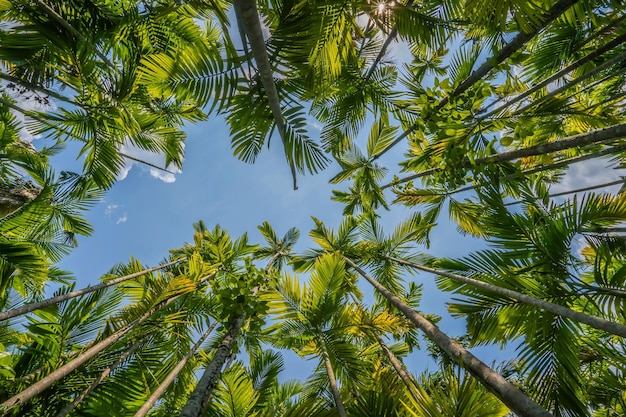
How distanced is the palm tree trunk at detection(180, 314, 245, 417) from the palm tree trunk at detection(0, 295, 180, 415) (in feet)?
2.76

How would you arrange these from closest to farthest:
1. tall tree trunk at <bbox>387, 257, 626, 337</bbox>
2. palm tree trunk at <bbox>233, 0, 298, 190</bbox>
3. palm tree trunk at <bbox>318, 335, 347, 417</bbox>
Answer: palm tree trunk at <bbox>233, 0, 298, 190</bbox> < tall tree trunk at <bbox>387, 257, 626, 337</bbox> < palm tree trunk at <bbox>318, 335, 347, 417</bbox>

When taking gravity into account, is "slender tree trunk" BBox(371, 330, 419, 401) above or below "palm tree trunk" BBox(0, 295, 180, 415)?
above

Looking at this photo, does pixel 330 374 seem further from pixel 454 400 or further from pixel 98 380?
pixel 98 380

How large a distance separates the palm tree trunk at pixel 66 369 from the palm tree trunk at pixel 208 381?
84 cm

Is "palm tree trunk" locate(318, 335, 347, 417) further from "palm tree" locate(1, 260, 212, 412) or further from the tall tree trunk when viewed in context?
"palm tree" locate(1, 260, 212, 412)

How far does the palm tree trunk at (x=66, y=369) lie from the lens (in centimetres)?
162

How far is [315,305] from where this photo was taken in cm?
358

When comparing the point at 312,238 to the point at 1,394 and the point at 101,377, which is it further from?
the point at 1,394

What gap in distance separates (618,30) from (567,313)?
10.1ft

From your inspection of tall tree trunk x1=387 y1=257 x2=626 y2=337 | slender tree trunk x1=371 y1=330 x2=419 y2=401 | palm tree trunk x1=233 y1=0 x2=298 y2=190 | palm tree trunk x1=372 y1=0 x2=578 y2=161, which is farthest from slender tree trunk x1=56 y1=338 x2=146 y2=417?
palm tree trunk x1=372 y1=0 x2=578 y2=161

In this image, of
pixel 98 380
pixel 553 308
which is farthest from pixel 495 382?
pixel 98 380

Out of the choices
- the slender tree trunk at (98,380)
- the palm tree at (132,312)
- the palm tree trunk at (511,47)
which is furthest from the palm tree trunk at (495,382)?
the slender tree trunk at (98,380)

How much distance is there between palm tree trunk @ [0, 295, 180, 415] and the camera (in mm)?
1625

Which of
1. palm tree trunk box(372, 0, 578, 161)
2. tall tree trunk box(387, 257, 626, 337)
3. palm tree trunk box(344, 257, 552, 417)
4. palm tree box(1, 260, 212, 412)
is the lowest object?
palm tree box(1, 260, 212, 412)
